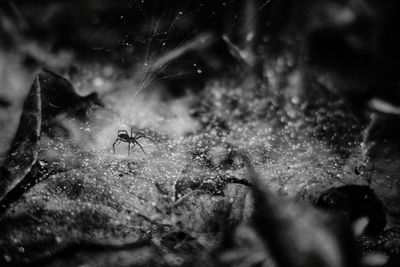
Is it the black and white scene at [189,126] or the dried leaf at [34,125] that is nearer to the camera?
the black and white scene at [189,126]

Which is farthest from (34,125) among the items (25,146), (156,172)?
(156,172)

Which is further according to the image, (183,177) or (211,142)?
(211,142)

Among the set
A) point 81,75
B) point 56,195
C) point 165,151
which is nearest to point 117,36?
point 81,75

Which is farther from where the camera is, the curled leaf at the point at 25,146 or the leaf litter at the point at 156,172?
the curled leaf at the point at 25,146

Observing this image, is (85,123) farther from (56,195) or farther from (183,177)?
(183,177)

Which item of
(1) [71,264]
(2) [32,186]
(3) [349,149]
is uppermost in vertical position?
(3) [349,149]

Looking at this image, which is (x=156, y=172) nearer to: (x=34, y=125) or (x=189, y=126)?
(x=189, y=126)

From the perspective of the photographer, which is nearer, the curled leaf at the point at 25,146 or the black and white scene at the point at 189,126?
the black and white scene at the point at 189,126

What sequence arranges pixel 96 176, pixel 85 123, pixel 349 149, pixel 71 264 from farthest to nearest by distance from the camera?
1. pixel 85 123
2. pixel 349 149
3. pixel 96 176
4. pixel 71 264

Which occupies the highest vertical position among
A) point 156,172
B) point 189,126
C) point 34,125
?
point 189,126

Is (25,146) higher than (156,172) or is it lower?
higher

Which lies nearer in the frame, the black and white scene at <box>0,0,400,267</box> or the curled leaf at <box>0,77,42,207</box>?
the black and white scene at <box>0,0,400,267</box>
